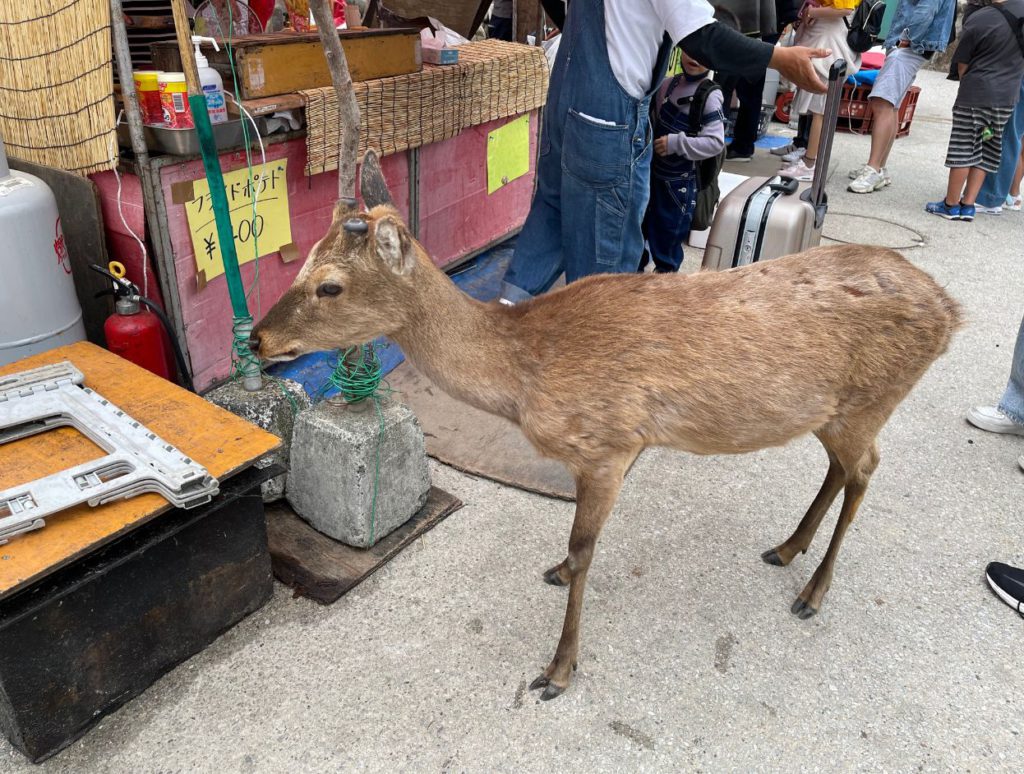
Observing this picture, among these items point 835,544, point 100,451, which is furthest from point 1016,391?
point 100,451

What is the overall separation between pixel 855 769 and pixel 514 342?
1.72m

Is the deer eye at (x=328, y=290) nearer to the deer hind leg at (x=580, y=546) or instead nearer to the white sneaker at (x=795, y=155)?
the deer hind leg at (x=580, y=546)

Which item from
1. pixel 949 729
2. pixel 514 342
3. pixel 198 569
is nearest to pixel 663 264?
pixel 514 342

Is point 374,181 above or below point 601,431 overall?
above

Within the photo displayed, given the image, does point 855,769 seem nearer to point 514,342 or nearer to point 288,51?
point 514,342

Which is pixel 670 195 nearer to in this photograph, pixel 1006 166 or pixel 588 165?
pixel 588 165

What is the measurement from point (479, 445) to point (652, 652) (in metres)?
1.47

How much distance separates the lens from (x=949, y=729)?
248 cm

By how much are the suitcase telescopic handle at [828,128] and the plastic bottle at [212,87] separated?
270 cm

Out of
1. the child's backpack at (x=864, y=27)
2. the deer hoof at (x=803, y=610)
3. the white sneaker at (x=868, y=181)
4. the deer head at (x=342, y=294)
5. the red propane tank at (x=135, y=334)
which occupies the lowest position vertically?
the deer hoof at (x=803, y=610)

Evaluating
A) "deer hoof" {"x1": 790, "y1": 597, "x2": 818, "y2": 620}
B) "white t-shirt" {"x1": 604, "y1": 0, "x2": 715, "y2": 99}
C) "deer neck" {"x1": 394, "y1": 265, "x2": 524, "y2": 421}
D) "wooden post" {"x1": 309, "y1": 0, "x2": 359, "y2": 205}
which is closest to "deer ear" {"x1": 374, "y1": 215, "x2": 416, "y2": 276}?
"deer neck" {"x1": 394, "y1": 265, "x2": 524, "y2": 421}

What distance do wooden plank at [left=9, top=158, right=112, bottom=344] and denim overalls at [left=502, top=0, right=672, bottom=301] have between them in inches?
78.3

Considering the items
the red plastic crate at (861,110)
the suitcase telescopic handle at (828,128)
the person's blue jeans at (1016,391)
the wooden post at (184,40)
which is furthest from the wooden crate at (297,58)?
the red plastic crate at (861,110)

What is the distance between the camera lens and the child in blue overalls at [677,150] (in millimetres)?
4668
